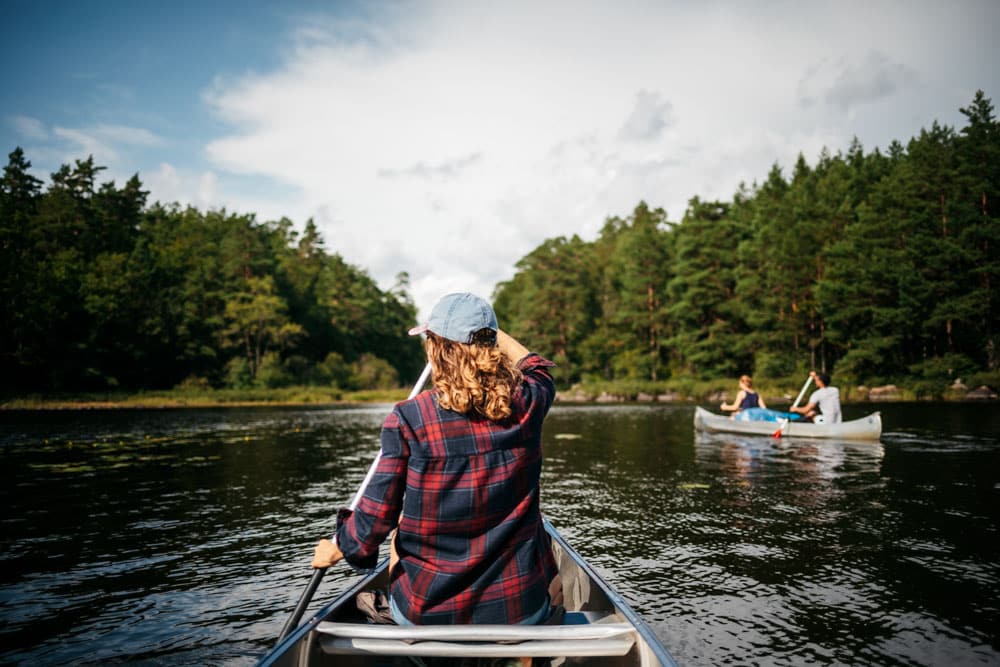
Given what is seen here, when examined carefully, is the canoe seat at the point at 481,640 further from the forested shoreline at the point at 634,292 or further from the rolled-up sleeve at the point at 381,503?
the forested shoreline at the point at 634,292

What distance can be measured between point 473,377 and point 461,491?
1.41 feet

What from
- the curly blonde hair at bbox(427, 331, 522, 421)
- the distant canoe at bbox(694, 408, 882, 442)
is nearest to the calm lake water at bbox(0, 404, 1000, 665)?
the distant canoe at bbox(694, 408, 882, 442)

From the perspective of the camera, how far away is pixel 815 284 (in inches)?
1885

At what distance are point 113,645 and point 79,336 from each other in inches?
2076

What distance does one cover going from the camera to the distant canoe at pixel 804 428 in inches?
596

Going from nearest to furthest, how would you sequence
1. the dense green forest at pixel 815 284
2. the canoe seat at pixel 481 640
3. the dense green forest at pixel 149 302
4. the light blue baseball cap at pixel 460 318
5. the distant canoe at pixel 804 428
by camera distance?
the canoe seat at pixel 481 640, the light blue baseball cap at pixel 460 318, the distant canoe at pixel 804 428, the dense green forest at pixel 815 284, the dense green forest at pixel 149 302

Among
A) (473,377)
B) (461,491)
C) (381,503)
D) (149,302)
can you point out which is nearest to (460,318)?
(473,377)

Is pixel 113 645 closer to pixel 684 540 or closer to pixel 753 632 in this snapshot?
pixel 753 632

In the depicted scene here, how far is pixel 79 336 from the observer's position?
47.3 m

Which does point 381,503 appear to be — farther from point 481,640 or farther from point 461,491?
point 481,640

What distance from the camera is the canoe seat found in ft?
7.36

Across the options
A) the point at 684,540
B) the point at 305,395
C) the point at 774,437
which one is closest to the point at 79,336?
the point at 305,395

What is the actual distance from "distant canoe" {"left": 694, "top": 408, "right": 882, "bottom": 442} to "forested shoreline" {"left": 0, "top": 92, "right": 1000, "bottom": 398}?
25975 millimetres

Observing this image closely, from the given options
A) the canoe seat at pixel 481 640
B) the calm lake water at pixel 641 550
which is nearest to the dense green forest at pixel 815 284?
the calm lake water at pixel 641 550
